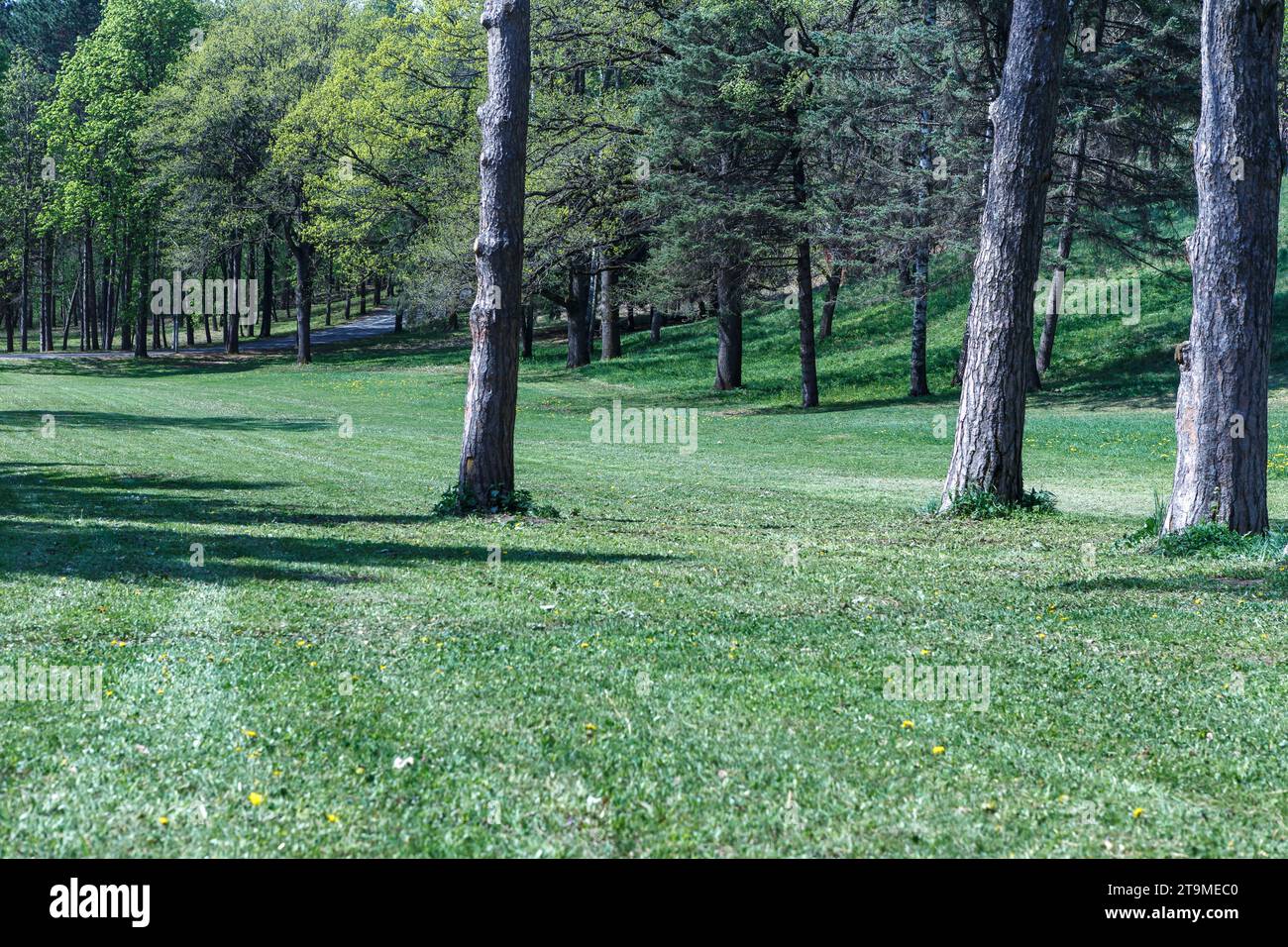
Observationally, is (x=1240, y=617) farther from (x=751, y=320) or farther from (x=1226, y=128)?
(x=751, y=320)

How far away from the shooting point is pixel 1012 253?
13.5 meters

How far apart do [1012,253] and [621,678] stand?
9243 mm

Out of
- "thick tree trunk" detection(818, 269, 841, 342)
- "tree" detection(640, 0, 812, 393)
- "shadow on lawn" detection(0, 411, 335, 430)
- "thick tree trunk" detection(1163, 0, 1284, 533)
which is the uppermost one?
"tree" detection(640, 0, 812, 393)

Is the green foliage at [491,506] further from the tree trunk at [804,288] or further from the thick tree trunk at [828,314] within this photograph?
the thick tree trunk at [828,314]

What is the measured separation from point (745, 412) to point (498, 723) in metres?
30.0

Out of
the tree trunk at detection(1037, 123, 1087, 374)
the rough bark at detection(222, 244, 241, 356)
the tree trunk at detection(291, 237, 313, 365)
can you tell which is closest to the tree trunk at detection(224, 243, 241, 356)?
the rough bark at detection(222, 244, 241, 356)

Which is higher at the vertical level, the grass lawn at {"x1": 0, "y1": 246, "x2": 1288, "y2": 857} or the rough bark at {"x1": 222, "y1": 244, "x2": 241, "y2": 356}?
the rough bark at {"x1": 222, "y1": 244, "x2": 241, "y2": 356}

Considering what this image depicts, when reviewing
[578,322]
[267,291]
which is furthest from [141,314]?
[578,322]

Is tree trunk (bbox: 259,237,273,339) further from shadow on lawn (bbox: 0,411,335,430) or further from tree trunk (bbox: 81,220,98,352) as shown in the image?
shadow on lawn (bbox: 0,411,335,430)

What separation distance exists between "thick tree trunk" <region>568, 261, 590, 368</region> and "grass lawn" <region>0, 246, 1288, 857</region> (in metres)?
32.0

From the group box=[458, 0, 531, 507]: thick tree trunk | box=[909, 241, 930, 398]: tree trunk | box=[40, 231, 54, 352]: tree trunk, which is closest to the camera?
box=[458, 0, 531, 507]: thick tree trunk

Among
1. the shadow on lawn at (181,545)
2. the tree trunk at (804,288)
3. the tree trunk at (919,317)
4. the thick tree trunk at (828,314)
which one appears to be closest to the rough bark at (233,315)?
the thick tree trunk at (828,314)

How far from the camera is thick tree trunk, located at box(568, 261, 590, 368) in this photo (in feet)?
157

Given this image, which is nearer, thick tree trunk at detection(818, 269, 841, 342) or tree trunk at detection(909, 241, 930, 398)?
tree trunk at detection(909, 241, 930, 398)
